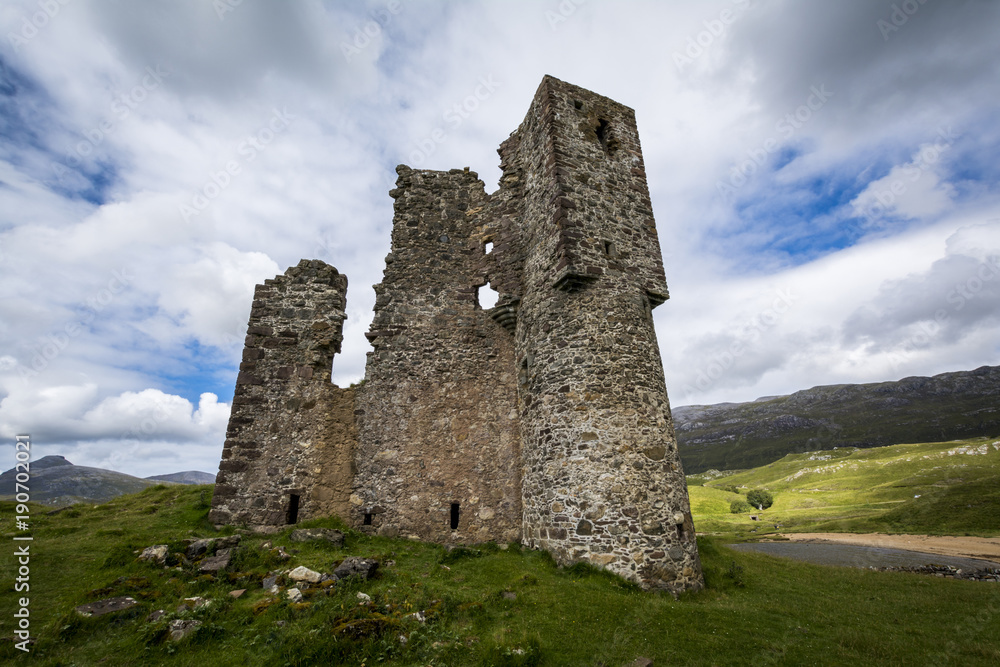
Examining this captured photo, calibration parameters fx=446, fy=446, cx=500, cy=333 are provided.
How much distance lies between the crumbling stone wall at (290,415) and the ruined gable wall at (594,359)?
6621 mm

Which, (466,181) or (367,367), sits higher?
(466,181)

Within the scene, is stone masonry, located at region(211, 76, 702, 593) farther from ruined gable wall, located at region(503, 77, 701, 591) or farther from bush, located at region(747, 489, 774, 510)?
bush, located at region(747, 489, 774, 510)

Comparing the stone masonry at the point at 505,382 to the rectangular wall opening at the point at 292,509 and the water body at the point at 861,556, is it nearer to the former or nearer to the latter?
the rectangular wall opening at the point at 292,509

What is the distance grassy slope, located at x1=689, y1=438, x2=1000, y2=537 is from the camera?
41.5m

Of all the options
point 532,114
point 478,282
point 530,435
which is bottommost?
point 530,435

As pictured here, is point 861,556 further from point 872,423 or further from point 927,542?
point 872,423

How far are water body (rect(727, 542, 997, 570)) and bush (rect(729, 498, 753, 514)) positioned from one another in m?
33.8

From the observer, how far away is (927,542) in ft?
113

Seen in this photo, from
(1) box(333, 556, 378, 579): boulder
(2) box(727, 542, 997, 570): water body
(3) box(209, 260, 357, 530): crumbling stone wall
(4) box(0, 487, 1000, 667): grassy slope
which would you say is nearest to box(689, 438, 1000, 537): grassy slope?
(2) box(727, 542, 997, 570): water body

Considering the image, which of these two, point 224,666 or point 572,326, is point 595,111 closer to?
point 572,326

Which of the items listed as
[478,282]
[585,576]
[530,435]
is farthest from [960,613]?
[478,282]

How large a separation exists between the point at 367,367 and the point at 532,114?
11566 mm

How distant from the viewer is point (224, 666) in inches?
265

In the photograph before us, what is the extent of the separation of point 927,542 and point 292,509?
45.6m
